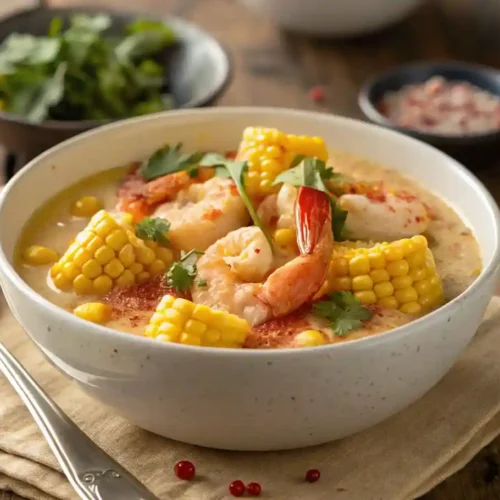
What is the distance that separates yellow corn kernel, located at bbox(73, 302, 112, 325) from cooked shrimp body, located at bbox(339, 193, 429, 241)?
26.0 inches

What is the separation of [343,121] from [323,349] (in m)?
1.19

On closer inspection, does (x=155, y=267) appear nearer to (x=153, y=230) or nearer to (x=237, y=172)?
(x=153, y=230)

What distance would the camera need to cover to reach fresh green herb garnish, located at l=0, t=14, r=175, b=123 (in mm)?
3713

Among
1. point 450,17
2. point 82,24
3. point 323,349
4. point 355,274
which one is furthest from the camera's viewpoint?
point 450,17

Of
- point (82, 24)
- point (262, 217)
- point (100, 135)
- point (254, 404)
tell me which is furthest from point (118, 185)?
point (82, 24)

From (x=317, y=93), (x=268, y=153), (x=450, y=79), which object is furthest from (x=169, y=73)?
(x=268, y=153)

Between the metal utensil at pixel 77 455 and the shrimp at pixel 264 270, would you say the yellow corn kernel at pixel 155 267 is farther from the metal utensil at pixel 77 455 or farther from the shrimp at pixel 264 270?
the metal utensil at pixel 77 455

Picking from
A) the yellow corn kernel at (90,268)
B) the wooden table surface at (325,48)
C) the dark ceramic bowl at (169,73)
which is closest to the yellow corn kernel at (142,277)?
the yellow corn kernel at (90,268)

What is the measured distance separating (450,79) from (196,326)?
104 inches

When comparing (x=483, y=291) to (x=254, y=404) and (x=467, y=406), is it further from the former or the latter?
(x=254, y=404)

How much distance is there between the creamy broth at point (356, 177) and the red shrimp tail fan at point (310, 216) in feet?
0.60

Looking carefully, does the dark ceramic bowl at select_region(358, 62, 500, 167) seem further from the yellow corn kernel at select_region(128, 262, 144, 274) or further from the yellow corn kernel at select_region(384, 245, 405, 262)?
the yellow corn kernel at select_region(128, 262, 144, 274)

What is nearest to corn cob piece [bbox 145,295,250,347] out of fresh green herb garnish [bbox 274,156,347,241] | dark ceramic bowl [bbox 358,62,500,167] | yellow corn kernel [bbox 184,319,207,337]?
yellow corn kernel [bbox 184,319,207,337]

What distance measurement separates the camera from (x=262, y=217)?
2.36 metres
